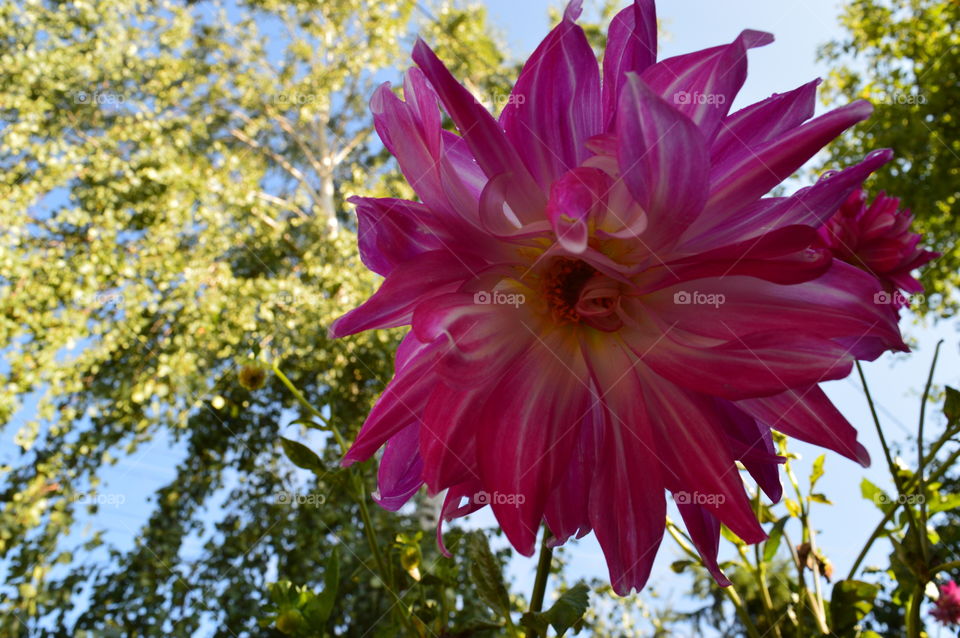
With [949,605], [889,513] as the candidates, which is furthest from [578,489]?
[949,605]

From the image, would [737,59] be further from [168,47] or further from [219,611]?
[168,47]

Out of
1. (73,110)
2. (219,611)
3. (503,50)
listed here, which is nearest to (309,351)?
(219,611)

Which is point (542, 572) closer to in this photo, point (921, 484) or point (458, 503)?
point (458, 503)

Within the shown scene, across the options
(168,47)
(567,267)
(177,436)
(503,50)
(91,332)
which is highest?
(503,50)

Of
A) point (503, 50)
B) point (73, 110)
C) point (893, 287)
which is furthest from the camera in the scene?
point (503, 50)

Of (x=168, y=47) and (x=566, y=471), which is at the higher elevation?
(x=168, y=47)

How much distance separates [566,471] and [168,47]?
18.8 feet

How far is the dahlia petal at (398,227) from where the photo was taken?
1.14 ft

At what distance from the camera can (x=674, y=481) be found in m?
0.32

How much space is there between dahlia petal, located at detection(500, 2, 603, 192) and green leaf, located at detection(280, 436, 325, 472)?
13.1 inches

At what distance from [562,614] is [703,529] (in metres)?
0.10

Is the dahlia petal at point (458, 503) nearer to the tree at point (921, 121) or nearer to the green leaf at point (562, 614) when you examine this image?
the green leaf at point (562, 614)

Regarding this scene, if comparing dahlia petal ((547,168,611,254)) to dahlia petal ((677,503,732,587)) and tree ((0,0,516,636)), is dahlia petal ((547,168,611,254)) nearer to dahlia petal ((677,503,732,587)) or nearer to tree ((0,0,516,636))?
dahlia petal ((677,503,732,587))

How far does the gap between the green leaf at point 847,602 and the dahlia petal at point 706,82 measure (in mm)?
365
